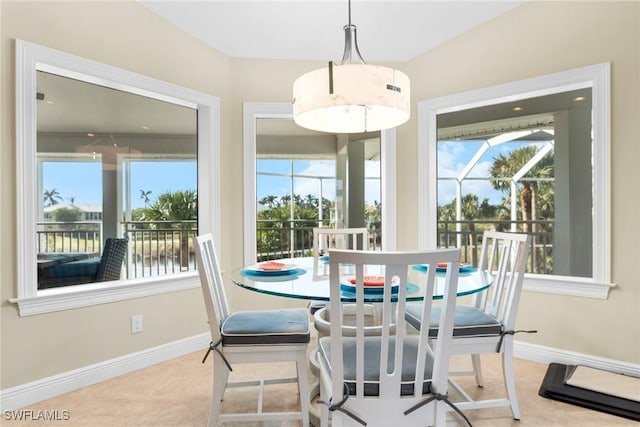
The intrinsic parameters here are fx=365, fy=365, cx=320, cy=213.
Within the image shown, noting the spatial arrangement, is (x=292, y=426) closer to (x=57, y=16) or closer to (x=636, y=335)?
(x=636, y=335)

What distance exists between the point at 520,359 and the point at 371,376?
6.62ft

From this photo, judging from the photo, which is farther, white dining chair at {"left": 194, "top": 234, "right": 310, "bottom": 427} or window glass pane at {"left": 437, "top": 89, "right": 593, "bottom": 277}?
window glass pane at {"left": 437, "top": 89, "right": 593, "bottom": 277}

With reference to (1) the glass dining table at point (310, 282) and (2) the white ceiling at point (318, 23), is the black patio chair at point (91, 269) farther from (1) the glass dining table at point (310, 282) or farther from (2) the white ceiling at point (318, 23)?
(2) the white ceiling at point (318, 23)

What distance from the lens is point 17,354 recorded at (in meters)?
2.12

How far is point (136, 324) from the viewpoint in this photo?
2.71 metres

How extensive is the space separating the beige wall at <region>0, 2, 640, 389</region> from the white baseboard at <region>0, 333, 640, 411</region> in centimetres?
5

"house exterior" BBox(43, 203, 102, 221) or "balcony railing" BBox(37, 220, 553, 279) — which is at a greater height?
"house exterior" BBox(43, 203, 102, 221)

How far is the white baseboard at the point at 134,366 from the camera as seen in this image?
2.14m

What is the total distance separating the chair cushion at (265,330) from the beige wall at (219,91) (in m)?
1.15

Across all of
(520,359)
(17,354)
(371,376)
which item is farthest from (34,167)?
(520,359)

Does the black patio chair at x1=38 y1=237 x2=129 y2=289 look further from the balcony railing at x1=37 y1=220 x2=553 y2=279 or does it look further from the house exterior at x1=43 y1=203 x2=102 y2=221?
the house exterior at x1=43 y1=203 x2=102 y2=221

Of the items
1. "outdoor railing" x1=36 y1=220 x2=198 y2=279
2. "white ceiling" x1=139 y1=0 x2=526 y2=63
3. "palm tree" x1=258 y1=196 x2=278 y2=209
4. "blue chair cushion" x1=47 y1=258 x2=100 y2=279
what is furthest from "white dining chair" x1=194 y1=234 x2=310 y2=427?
"white ceiling" x1=139 y1=0 x2=526 y2=63

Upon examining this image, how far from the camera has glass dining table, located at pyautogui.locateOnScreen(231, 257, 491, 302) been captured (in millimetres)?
1686

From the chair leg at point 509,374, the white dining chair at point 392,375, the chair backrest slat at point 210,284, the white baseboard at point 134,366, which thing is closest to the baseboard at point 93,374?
the white baseboard at point 134,366
